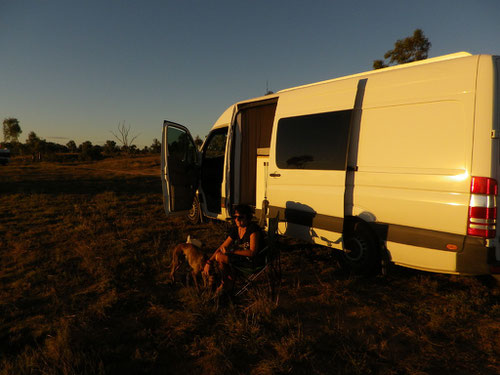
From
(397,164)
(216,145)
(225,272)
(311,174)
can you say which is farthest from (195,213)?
(397,164)

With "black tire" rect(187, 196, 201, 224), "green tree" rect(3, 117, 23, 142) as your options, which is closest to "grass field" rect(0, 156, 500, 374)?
"black tire" rect(187, 196, 201, 224)

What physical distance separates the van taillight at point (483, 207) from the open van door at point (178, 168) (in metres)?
4.94

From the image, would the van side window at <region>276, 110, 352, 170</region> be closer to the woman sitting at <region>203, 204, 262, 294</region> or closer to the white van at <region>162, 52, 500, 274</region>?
the white van at <region>162, 52, 500, 274</region>

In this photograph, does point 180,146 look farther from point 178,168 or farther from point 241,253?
point 241,253

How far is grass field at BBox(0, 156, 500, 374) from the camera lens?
231cm

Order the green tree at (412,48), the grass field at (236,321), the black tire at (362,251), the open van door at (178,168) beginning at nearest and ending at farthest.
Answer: the grass field at (236,321), the black tire at (362,251), the open van door at (178,168), the green tree at (412,48)

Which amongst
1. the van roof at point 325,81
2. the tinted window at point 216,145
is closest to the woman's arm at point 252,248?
the van roof at point 325,81

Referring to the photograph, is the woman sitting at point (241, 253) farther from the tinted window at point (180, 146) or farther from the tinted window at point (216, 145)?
the tinted window at point (216, 145)

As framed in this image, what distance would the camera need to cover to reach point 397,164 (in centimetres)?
333

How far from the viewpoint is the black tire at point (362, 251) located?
3652mm

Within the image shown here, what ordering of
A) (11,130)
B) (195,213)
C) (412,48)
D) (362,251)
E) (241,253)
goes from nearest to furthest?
(241,253)
(362,251)
(195,213)
(412,48)
(11,130)

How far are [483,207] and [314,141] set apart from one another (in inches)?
80.4

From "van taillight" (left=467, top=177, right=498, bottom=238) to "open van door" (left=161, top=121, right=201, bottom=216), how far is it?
494cm

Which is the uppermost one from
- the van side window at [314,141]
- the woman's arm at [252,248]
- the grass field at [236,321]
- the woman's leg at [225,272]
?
the van side window at [314,141]
